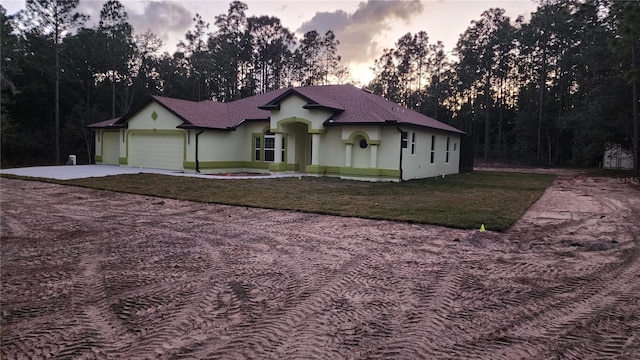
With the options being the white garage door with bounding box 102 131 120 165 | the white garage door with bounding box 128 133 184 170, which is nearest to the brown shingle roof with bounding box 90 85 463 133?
the white garage door with bounding box 102 131 120 165

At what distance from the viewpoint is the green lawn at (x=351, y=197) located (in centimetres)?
1009

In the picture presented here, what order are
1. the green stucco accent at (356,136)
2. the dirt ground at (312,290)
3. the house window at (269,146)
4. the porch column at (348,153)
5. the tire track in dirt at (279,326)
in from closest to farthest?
the tire track in dirt at (279,326), the dirt ground at (312,290), the green stucco accent at (356,136), the porch column at (348,153), the house window at (269,146)

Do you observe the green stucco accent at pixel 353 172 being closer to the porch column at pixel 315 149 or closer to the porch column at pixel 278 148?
the porch column at pixel 315 149

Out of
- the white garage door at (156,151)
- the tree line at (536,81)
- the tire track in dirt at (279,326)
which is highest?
the tree line at (536,81)

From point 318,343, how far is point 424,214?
279 inches

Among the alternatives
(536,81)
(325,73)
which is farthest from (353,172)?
(536,81)

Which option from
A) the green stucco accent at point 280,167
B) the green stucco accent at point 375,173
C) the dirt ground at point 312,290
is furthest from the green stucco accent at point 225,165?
the dirt ground at point 312,290

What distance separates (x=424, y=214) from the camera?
33.4 feet

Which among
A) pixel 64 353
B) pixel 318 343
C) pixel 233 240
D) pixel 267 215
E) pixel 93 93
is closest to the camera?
pixel 64 353

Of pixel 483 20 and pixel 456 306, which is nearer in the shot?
pixel 456 306

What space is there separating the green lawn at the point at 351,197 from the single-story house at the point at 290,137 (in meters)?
1.89

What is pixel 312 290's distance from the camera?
A: 4906 millimetres

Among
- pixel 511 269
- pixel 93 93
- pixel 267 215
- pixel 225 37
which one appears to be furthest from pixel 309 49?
pixel 511 269

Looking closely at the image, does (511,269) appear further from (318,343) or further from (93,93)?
(93,93)
